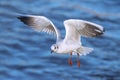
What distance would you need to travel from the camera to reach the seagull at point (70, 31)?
447 inches

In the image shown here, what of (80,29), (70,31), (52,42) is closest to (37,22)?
(70,31)

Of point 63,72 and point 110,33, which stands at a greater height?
point 110,33

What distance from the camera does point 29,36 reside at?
16.3 m

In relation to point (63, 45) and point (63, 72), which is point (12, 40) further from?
point (63, 45)

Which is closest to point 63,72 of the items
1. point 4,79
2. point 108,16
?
point 4,79

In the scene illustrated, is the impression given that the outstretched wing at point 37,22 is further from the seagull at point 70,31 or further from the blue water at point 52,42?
the blue water at point 52,42

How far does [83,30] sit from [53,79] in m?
3.35

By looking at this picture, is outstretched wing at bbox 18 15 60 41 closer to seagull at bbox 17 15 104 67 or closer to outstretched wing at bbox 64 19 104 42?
seagull at bbox 17 15 104 67

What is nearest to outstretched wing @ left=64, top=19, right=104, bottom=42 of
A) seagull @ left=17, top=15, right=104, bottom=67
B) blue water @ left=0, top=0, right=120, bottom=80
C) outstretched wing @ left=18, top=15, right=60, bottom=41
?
seagull @ left=17, top=15, right=104, bottom=67

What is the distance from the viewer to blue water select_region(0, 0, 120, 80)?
14.9 metres

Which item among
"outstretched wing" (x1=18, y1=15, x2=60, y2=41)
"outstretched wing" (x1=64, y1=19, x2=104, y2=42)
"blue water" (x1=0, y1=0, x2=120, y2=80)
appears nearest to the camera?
"outstretched wing" (x1=64, y1=19, x2=104, y2=42)

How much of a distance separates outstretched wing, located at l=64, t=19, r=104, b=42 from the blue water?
309cm

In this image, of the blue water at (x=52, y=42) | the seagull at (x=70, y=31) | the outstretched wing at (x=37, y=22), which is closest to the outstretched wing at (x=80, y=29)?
the seagull at (x=70, y=31)

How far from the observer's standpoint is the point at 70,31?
459 inches
